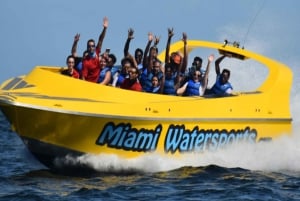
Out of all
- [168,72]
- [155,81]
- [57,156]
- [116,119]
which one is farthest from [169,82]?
[57,156]

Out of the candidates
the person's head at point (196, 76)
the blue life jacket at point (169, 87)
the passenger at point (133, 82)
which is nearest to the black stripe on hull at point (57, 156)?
the passenger at point (133, 82)

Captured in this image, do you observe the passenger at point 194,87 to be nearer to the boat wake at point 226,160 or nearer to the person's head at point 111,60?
the boat wake at point 226,160

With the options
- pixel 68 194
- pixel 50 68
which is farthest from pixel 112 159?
pixel 50 68

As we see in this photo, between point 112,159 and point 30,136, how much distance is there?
4.07ft

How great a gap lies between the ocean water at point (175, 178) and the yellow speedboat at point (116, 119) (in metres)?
0.21

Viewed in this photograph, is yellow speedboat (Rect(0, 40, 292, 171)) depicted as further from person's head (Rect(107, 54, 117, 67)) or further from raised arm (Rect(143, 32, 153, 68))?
raised arm (Rect(143, 32, 153, 68))

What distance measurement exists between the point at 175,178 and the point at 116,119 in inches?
48.0

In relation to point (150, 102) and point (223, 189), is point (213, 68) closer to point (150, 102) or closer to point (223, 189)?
point (150, 102)

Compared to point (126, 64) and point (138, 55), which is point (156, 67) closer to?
point (126, 64)

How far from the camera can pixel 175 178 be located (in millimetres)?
12211

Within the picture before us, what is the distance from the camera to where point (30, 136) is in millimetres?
12180

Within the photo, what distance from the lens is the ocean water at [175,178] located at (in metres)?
11.0

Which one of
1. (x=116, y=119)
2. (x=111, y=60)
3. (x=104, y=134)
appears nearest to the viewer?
(x=116, y=119)

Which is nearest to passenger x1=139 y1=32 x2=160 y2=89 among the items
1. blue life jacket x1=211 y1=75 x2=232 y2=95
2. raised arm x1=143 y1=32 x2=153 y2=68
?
raised arm x1=143 y1=32 x2=153 y2=68
